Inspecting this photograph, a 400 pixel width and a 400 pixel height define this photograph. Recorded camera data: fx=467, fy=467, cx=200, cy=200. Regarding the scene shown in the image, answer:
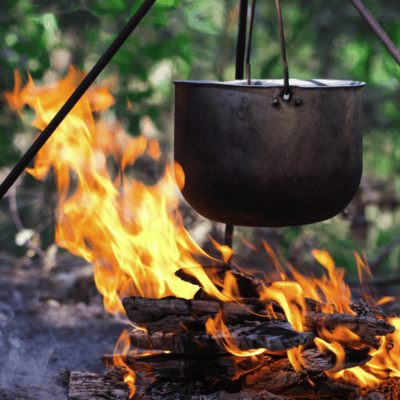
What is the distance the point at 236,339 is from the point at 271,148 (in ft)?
2.10

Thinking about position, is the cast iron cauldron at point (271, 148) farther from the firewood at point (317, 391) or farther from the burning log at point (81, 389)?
the burning log at point (81, 389)

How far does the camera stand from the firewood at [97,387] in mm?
1620

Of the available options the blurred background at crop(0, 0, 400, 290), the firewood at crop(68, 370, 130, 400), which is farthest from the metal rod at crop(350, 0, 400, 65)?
the blurred background at crop(0, 0, 400, 290)

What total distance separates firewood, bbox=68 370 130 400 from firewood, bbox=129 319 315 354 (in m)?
0.18

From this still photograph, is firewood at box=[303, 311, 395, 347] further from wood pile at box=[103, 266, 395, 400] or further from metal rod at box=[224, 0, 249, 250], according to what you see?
metal rod at box=[224, 0, 249, 250]

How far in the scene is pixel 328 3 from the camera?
4004mm

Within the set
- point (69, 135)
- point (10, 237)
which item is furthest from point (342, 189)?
point (10, 237)

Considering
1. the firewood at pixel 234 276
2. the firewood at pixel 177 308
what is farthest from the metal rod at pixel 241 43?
the firewood at pixel 177 308

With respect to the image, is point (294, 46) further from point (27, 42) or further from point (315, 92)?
point (315, 92)

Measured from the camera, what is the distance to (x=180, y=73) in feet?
12.5

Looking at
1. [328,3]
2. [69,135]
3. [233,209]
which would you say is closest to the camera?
[233,209]

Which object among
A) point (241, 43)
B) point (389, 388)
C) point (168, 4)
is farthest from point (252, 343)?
point (168, 4)

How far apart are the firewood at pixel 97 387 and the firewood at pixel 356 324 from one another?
718mm

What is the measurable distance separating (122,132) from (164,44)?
1.20 m
